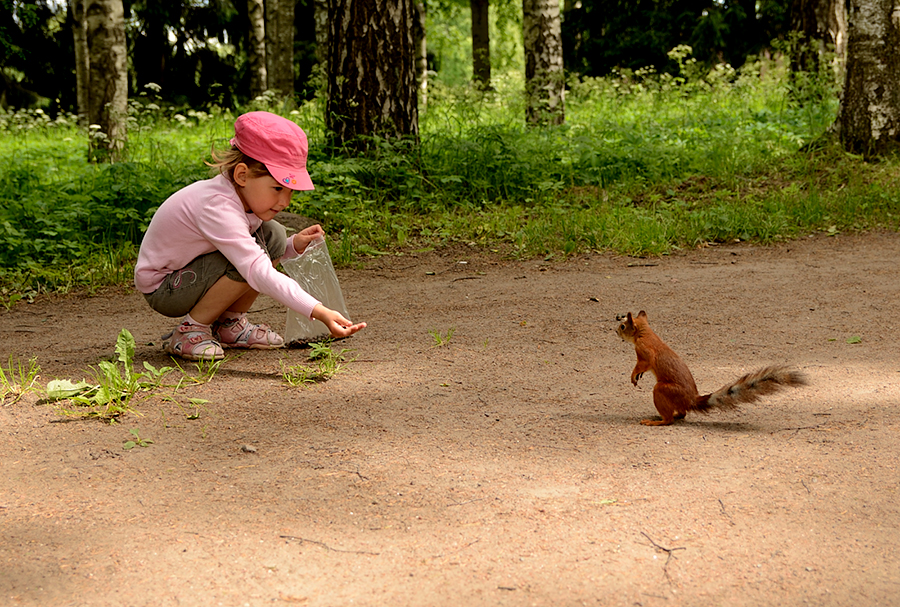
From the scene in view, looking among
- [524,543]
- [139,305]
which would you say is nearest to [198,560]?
[524,543]

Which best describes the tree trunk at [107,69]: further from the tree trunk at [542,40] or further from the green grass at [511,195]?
the tree trunk at [542,40]

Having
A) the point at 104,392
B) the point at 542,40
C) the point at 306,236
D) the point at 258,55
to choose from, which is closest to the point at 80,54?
the point at 258,55

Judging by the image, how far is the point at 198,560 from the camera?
79.9 inches

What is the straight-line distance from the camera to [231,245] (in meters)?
3.48

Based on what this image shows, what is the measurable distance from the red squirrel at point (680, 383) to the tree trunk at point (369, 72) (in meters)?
5.43

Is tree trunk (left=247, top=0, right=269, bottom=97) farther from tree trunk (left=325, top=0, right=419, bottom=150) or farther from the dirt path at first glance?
the dirt path

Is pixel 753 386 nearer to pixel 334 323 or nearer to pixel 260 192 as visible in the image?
pixel 334 323

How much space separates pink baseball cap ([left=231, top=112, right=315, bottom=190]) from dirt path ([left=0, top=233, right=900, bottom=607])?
0.92 m

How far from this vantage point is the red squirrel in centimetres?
278

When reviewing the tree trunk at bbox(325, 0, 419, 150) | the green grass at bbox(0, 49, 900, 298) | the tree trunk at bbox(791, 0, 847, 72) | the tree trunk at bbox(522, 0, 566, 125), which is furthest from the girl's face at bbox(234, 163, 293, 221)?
the tree trunk at bbox(791, 0, 847, 72)

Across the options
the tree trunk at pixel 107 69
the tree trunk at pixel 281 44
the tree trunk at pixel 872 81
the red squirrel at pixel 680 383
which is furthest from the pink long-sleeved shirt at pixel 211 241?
the tree trunk at pixel 281 44

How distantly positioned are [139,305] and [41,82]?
663 inches

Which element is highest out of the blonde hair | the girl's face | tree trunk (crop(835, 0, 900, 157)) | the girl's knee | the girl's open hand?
tree trunk (crop(835, 0, 900, 157))

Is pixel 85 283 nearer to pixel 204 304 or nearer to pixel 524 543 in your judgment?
pixel 204 304
